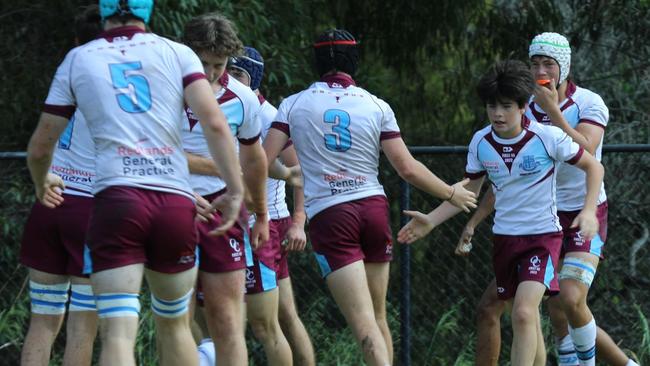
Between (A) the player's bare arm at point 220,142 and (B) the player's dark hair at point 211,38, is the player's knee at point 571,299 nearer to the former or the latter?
(B) the player's dark hair at point 211,38

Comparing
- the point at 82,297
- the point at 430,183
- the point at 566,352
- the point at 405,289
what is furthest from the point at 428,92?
the point at 82,297

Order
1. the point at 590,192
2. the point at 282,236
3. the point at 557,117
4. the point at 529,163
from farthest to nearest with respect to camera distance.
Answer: the point at 282,236
the point at 557,117
the point at 529,163
the point at 590,192

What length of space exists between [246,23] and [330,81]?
12.1 ft

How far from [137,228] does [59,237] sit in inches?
60.7

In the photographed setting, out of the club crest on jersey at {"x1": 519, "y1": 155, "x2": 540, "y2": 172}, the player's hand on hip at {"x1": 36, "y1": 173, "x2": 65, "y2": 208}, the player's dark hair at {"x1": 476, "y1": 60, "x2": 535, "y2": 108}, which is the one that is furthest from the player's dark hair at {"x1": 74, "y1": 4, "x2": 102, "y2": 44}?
the club crest on jersey at {"x1": 519, "y1": 155, "x2": 540, "y2": 172}

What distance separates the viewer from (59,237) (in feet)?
21.4

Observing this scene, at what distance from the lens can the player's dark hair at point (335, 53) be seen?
686 cm

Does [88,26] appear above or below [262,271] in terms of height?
above

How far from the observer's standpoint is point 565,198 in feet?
25.6

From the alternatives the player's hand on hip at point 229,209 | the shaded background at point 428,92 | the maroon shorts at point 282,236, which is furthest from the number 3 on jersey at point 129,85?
the shaded background at point 428,92

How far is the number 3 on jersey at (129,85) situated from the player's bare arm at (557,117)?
121 inches

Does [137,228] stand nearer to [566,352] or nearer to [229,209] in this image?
[229,209]

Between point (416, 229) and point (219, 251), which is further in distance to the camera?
point (416, 229)

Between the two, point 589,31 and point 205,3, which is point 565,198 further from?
point 589,31
